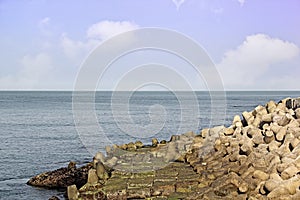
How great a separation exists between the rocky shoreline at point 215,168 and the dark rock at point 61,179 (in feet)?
0.14

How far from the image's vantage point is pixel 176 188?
13578 mm

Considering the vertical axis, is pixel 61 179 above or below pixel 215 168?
below

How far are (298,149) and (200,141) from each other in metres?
6.65

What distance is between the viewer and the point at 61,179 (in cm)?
2053

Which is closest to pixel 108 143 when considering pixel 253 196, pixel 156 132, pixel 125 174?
pixel 156 132

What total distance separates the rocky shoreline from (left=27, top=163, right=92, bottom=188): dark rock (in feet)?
0.14

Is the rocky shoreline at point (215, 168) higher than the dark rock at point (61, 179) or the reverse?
higher

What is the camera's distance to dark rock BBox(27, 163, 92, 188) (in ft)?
66.0

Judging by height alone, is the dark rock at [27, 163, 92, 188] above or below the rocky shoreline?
below

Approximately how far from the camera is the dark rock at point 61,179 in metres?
20.1

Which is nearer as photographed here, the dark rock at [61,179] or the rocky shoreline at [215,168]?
the rocky shoreline at [215,168]

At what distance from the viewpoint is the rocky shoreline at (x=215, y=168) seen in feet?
41.2

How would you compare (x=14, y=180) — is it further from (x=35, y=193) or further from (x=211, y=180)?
(x=211, y=180)

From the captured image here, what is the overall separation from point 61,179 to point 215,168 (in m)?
8.13
